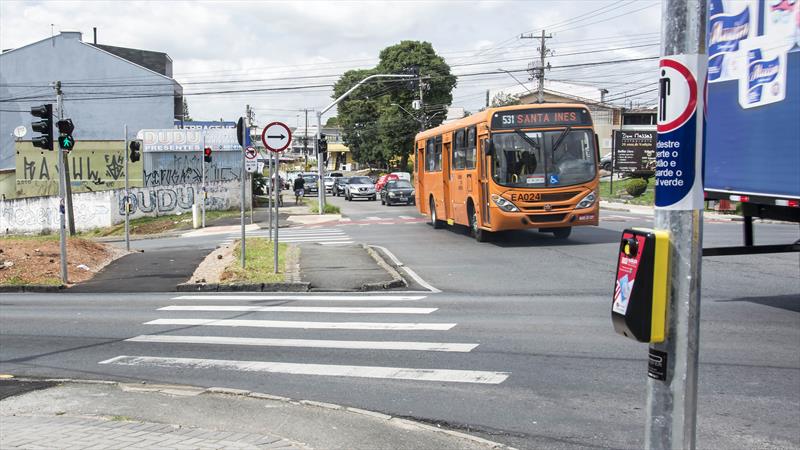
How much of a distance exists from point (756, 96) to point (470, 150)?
13.2 m

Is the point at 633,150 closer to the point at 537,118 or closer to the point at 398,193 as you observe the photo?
the point at 398,193

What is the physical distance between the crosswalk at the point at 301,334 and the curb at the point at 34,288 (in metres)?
4.80

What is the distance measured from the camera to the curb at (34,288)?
691 inches

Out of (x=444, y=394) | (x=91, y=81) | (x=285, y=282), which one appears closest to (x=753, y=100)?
(x=444, y=394)

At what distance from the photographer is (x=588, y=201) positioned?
1945 cm

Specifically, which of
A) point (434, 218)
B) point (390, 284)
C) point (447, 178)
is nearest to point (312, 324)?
point (390, 284)

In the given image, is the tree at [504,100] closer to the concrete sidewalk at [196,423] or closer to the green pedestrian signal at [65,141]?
the green pedestrian signal at [65,141]

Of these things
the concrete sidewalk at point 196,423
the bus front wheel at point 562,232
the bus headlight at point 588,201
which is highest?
the bus headlight at point 588,201

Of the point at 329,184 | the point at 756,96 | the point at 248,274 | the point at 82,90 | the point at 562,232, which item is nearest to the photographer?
the point at 756,96

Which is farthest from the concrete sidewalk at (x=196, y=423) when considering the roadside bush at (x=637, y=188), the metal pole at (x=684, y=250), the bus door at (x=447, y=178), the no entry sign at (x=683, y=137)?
the roadside bush at (x=637, y=188)

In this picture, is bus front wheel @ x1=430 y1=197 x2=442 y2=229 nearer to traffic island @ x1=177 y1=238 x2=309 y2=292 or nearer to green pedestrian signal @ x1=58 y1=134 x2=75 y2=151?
traffic island @ x1=177 y1=238 x2=309 y2=292

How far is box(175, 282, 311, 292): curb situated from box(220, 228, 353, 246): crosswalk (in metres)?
7.79

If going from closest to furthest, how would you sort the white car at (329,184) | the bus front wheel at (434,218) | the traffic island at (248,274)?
the traffic island at (248,274), the bus front wheel at (434,218), the white car at (329,184)

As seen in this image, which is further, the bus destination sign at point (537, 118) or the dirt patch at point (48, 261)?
the bus destination sign at point (537, 118)
